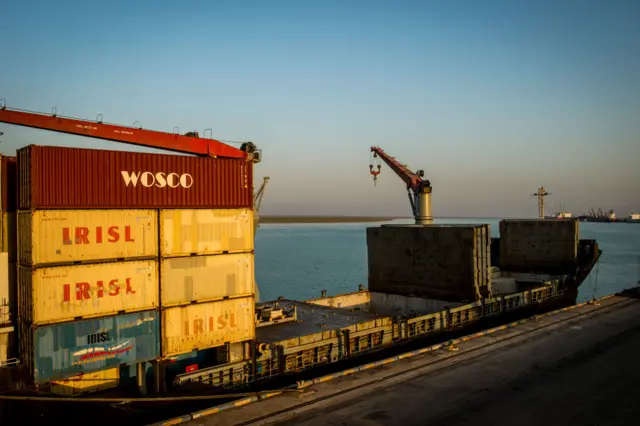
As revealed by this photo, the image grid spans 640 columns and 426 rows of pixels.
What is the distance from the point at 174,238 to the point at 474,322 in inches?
950

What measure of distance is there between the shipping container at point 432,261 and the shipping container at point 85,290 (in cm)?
2395

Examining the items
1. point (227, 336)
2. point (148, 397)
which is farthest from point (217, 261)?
point (148, 397)

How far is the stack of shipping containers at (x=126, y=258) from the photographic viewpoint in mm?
16656

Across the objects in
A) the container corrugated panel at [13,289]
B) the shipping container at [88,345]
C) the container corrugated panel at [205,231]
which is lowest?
the shipping container at [88,345]

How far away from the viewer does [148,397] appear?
1855cm

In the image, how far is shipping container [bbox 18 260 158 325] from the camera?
16484mm

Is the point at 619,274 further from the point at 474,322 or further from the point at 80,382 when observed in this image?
the point at 80,382

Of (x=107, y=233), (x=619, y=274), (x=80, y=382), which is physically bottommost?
(x=619, y=274)

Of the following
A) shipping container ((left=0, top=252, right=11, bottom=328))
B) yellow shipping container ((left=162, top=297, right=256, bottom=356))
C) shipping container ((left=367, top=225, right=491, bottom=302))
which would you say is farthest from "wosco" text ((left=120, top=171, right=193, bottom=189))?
shipping container ((left=367, top=225, right=491, bottom=302))

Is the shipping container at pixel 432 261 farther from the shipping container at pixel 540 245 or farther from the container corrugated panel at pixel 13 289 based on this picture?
the container corrugated panel at pixel 13 289

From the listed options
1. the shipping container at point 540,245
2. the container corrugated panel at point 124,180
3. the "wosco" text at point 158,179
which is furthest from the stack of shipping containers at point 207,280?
the shipping container at point 540,245

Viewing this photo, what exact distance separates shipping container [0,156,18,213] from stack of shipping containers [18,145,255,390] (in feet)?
4.68

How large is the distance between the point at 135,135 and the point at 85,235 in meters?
10.6

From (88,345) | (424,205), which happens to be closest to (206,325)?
(88,345)
